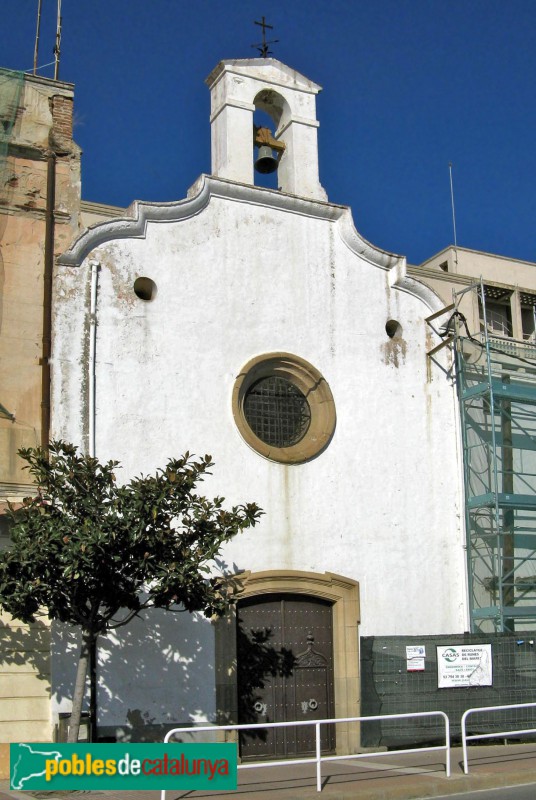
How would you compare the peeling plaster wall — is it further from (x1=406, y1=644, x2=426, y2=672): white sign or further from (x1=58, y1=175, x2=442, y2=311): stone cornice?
(x1=406, y1=644, x2=426, y2=672): white sign

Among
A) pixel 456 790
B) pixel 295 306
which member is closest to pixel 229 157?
pixel 295 306

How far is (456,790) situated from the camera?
12602mm

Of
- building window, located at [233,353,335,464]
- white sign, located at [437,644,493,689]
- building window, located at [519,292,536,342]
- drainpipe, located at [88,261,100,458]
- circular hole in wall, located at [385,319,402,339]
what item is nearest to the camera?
drainpipe, located at [88,261,100,458]

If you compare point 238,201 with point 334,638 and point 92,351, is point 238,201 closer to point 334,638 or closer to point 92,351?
point 92,351

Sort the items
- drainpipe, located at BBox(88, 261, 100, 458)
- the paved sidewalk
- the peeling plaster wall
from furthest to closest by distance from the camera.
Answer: the peeling plaster wall
drainpipe, located at BBox(88, 261, 100, 458)
the paved sidewalk

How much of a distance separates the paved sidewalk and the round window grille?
5229 millimetres

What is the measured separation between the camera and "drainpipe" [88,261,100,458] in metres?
15.3

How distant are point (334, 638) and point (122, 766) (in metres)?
6.61

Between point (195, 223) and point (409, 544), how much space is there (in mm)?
6472

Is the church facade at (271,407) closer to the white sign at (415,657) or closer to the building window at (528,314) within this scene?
the white sign at (415,657)

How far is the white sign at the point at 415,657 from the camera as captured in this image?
54.6 ft

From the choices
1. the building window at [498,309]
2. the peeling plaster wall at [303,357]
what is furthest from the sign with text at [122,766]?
the building window at [498,309]

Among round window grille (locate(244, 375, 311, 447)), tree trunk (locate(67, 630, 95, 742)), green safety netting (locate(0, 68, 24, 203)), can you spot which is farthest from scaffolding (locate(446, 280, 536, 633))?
green safety netting (locate(0, 68, 24, 203))

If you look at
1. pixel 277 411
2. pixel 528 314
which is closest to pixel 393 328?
pixel 277 411
